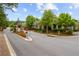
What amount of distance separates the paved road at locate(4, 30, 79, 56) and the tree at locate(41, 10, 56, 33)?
19 cm

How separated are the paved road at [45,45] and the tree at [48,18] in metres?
0.19

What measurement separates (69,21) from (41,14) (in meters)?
0.43

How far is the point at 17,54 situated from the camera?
12.4 feet

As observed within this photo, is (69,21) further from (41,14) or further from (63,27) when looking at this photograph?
(41,14)

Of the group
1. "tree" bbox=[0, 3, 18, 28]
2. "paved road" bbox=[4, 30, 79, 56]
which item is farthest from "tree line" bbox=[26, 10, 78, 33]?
"tree" bbox=[0, 3, 18, 28]

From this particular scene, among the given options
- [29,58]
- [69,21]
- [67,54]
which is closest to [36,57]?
[29,58]

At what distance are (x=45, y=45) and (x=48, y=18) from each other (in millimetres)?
414

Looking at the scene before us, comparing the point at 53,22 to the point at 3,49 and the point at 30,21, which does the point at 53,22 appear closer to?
the point at 30,21

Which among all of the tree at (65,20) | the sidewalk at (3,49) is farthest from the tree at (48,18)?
the sidewalk at (3,49)

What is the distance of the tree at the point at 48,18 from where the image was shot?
3.90 metres

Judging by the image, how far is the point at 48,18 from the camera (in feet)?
13.0

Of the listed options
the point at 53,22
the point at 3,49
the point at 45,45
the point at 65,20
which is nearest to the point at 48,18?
the point at 53,22

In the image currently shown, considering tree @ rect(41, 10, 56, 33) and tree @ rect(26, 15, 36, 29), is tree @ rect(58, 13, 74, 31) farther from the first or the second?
tree @ rect(26, 15, 36, 29)

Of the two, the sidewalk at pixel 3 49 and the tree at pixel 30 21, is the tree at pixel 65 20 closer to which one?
the tree at pixel 30 21
